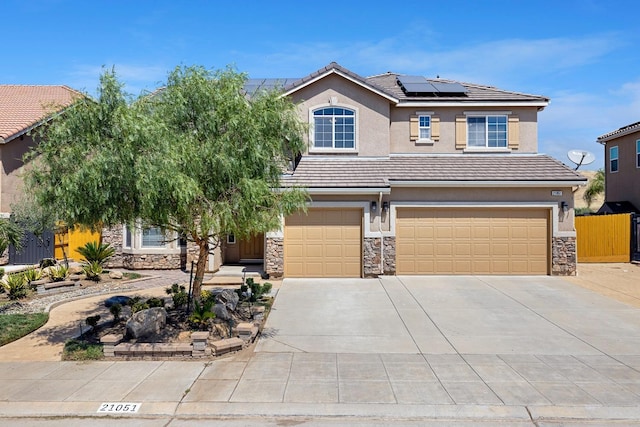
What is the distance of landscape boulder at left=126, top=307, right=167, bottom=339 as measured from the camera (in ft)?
27.3

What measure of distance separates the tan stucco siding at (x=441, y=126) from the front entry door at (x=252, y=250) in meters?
6.45

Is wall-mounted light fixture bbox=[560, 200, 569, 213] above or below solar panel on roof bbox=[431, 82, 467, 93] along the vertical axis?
below

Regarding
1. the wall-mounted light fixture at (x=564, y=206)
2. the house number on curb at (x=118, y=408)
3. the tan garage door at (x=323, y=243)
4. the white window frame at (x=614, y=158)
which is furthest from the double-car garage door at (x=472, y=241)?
the white window frame at (x=614, y=158)

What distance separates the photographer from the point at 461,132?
58.8 ft

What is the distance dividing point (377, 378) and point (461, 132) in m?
13.0

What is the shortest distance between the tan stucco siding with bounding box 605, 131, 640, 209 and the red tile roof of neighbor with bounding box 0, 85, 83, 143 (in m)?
26.2

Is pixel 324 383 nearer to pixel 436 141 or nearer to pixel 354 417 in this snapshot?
pixel 354 417

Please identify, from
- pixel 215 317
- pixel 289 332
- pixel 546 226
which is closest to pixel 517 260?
pixel 546 226

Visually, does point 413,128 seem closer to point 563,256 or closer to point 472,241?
point 472,241

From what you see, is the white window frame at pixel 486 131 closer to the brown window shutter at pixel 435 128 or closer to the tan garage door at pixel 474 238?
the brown window shutter at pixel 435 128

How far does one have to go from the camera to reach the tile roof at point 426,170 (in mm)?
15761

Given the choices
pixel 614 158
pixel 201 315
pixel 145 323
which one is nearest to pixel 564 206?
pixel 201 315

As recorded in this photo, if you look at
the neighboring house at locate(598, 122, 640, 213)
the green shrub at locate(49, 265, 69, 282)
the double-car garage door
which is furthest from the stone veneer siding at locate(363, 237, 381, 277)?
the neighboring house at locate(598, 122, 640, 213)

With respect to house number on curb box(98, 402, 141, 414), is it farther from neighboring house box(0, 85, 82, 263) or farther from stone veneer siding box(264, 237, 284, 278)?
neighboring house box(0, 85, 82, 263)
